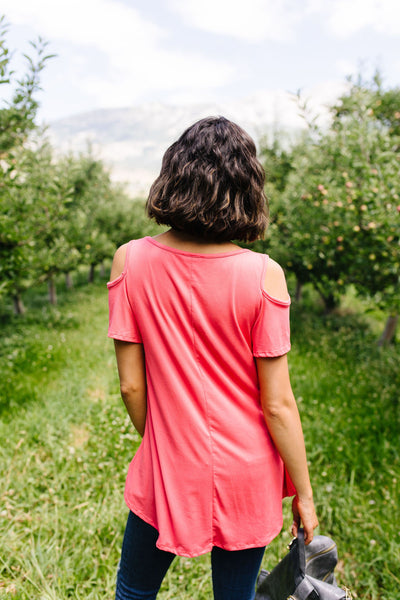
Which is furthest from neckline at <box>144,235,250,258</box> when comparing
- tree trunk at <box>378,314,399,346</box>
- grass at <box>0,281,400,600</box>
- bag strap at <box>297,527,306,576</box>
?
tree trunk at <box>378,314,399,346</box>

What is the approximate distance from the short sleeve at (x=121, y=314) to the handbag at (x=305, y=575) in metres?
0.91

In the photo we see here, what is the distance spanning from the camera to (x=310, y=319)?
872 cm

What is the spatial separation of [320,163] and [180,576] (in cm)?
737

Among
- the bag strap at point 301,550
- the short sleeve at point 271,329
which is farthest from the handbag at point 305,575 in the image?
the short sleeve at point 271,329

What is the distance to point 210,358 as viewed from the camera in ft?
4.20

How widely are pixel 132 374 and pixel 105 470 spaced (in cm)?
223

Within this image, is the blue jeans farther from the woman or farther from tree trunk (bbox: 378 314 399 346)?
tree trunk (bbox: 378 314 399 346)

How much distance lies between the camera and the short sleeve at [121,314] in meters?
1.32

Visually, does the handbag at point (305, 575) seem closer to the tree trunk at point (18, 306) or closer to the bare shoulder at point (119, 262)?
the bare shoulder at point (119, 262)

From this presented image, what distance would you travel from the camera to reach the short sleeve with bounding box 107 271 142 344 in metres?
1.32

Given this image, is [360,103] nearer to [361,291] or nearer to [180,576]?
[361,291]

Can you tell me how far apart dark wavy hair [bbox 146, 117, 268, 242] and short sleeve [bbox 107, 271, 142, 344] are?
259 millimetres

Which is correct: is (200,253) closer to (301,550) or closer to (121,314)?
(121,314)

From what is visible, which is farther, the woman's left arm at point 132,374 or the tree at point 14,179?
the tree at point 14,179
